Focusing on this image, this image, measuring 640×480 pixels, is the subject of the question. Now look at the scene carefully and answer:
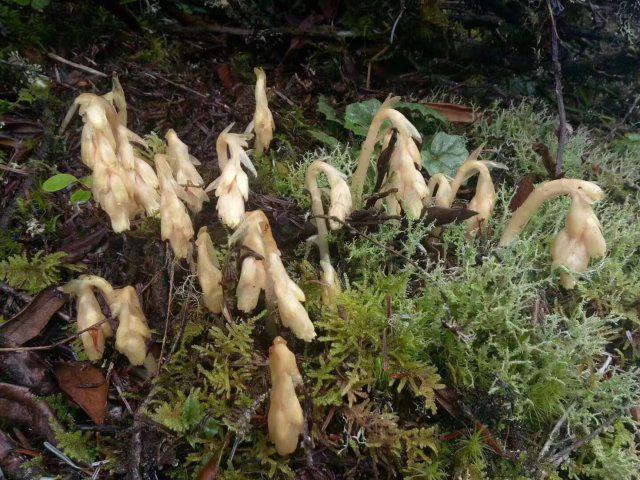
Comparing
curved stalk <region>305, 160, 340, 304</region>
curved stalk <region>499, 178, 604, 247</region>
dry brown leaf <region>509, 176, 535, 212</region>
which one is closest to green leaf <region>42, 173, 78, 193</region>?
curved stalk <region>305, 160, 340, 304</region>

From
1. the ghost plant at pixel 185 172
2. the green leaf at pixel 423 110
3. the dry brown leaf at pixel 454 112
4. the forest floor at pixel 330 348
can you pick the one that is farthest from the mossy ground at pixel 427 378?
the dry brown leaf at pixel 454 112

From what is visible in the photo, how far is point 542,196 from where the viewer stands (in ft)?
5.69

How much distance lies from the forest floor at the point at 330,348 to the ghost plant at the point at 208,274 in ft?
0.16

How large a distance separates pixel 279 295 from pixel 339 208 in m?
0.38

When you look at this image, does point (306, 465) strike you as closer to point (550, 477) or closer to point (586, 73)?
point (550, 477)

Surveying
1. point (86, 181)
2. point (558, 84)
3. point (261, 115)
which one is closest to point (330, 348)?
point (261, 115)

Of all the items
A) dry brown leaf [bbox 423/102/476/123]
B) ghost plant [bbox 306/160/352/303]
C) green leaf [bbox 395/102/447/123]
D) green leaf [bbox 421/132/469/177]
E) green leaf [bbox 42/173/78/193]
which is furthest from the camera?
dry brown leaf [bbox 423/102/476/123]

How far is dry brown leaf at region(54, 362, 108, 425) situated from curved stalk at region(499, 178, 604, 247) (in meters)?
1.39

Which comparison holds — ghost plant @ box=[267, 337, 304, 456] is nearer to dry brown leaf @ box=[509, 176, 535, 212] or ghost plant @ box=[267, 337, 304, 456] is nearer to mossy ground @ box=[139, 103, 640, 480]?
mossy ground @ box=[139, 103, 640, 480]

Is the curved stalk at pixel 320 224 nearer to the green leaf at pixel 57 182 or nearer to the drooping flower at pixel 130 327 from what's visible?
the drooping flower at pixel 130 327

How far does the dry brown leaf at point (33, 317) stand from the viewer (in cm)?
158

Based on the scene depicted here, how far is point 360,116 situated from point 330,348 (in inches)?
44.6

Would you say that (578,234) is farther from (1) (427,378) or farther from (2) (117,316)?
(2) (117,316)

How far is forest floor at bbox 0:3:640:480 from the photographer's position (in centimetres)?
142
